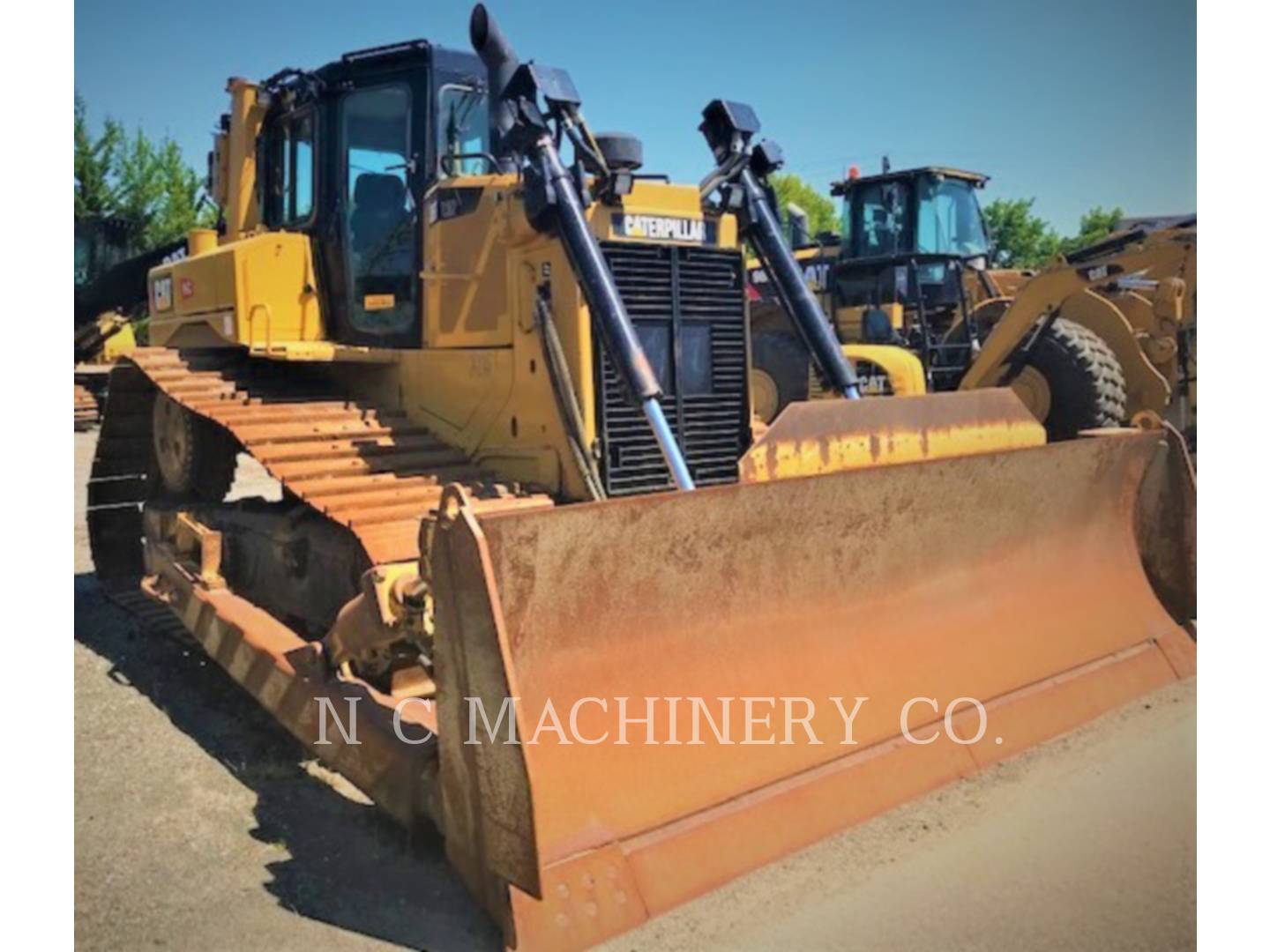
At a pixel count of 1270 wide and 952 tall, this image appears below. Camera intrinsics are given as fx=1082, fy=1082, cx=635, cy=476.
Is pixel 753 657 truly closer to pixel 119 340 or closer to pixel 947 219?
pixel 119 340

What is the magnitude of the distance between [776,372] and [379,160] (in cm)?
360

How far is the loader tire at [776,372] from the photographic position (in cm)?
726

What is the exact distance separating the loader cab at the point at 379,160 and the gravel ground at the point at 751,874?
1.91m

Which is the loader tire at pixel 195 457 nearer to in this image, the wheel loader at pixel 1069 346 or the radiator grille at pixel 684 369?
the radiator grille at pixel 684 369

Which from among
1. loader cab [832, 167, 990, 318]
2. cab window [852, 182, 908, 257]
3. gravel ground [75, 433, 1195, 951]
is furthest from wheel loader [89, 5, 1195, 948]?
cab window [852, 182, 908, 257]

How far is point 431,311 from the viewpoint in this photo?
4.28m

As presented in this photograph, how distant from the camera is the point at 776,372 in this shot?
24.2 feet

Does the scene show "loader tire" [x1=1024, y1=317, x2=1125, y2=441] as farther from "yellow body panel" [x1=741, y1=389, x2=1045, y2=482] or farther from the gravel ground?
the gravel ground

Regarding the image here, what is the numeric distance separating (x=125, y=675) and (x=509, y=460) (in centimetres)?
187

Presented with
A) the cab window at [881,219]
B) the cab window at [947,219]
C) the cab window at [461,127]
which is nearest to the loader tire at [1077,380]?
the cab window at [947,219]

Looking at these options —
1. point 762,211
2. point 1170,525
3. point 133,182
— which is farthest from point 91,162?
point 1170,525

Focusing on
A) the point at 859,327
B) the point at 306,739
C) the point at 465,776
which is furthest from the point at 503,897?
the point at 859,327

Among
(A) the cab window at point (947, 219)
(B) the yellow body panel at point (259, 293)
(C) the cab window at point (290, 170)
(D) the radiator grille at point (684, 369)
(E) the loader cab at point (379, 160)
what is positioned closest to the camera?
(D) the radiator grille at point (684, 369)

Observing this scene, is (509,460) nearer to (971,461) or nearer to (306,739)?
(306,739)
